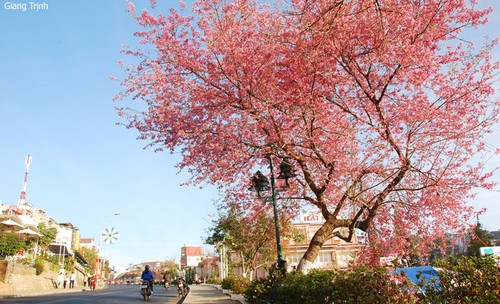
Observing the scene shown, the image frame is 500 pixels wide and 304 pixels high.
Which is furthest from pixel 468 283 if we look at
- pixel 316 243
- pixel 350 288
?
pixel 316 243

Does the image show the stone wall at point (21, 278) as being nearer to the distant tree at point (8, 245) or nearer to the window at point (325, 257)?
the distant tree at point (8, 245)

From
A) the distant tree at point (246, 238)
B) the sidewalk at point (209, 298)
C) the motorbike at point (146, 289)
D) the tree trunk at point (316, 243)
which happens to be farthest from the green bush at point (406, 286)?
the distant tree at point (246, 238)

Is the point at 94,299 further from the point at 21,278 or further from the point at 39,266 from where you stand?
the point at 39,266

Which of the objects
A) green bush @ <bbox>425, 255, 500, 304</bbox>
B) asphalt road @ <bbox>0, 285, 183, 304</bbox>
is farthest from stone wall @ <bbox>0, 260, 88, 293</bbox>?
green bush @ <bbox>425, 255, 500, 304</bbox>

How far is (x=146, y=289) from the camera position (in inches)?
763

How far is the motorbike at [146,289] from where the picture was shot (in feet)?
63.2

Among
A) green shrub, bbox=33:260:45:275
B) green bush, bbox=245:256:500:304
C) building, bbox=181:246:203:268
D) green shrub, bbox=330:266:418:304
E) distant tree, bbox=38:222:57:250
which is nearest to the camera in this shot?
green bush, bbox=245:256:500:304

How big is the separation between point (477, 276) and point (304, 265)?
6.05 m

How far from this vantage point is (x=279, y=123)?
9.66 meters

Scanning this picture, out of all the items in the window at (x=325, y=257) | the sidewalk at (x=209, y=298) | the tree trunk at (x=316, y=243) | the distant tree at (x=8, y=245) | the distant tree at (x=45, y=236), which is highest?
the distant tree at (x=45, y=236)

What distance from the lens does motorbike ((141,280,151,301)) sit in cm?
1925

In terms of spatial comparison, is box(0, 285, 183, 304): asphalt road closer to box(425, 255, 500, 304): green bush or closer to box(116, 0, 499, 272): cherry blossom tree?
box(116, 0, 499, 272): cherry blossom tree

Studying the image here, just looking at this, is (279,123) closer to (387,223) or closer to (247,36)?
(247,36)

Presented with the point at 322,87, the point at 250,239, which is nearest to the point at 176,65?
the point at 322,87
